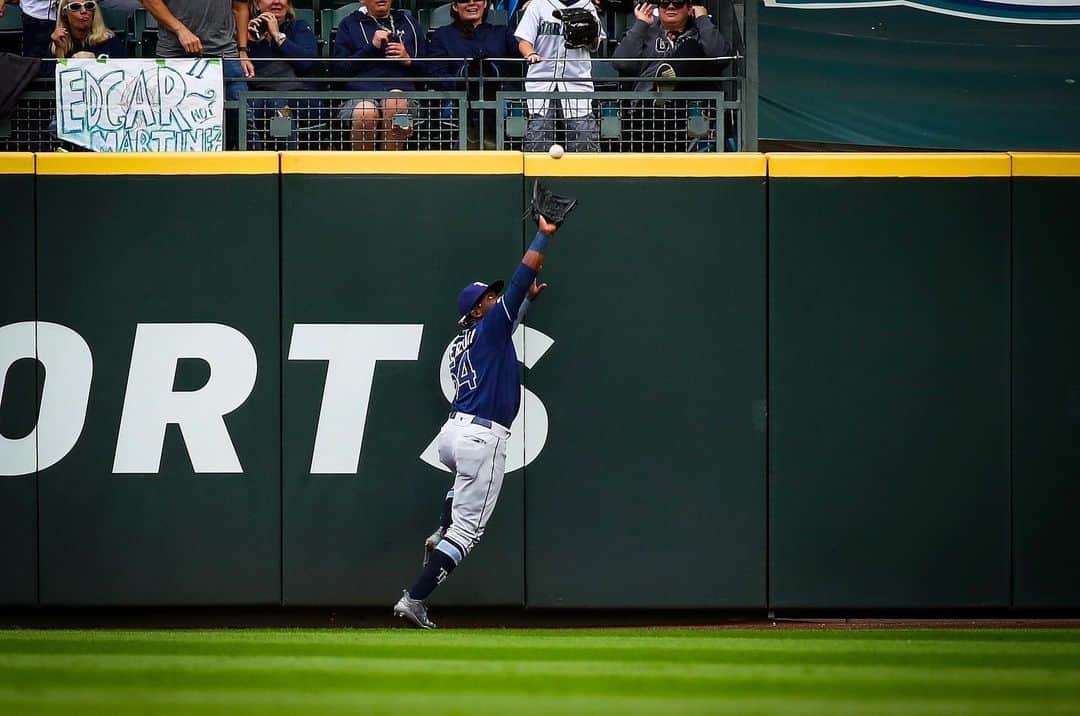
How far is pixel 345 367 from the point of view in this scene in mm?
8867

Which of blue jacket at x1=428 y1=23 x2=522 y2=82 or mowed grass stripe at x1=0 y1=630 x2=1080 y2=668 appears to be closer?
mowed grass stripe at x1=0 y1=630 x2=1080 y2=668

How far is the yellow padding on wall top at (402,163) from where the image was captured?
29.0 ft

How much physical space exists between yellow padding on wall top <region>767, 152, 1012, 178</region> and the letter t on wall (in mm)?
2496

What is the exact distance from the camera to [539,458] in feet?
29.2

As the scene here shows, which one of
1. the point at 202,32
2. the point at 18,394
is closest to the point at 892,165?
the point at 202,32

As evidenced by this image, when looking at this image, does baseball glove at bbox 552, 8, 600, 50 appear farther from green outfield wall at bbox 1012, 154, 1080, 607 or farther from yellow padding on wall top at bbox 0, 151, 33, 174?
yellow padding on wall top at bbox 0, 151, 33, 174

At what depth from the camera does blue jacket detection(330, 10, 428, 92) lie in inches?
376

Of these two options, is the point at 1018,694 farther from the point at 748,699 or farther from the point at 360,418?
the point at 360,418

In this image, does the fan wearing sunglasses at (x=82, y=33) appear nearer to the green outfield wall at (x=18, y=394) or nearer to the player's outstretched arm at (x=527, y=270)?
the green outfield wall at (x=18, y=394)

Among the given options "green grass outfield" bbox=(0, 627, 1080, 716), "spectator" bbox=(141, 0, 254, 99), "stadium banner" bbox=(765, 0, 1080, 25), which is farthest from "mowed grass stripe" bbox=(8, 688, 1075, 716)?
"stadium banner" bbox=(765, 0, 1080, 25)

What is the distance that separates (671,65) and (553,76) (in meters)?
0.83

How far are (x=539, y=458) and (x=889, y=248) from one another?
2.51 metres

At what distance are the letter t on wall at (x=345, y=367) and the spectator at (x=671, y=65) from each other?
201 centimetres

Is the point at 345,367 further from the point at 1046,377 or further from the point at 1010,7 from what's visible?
the point at 1010,7
